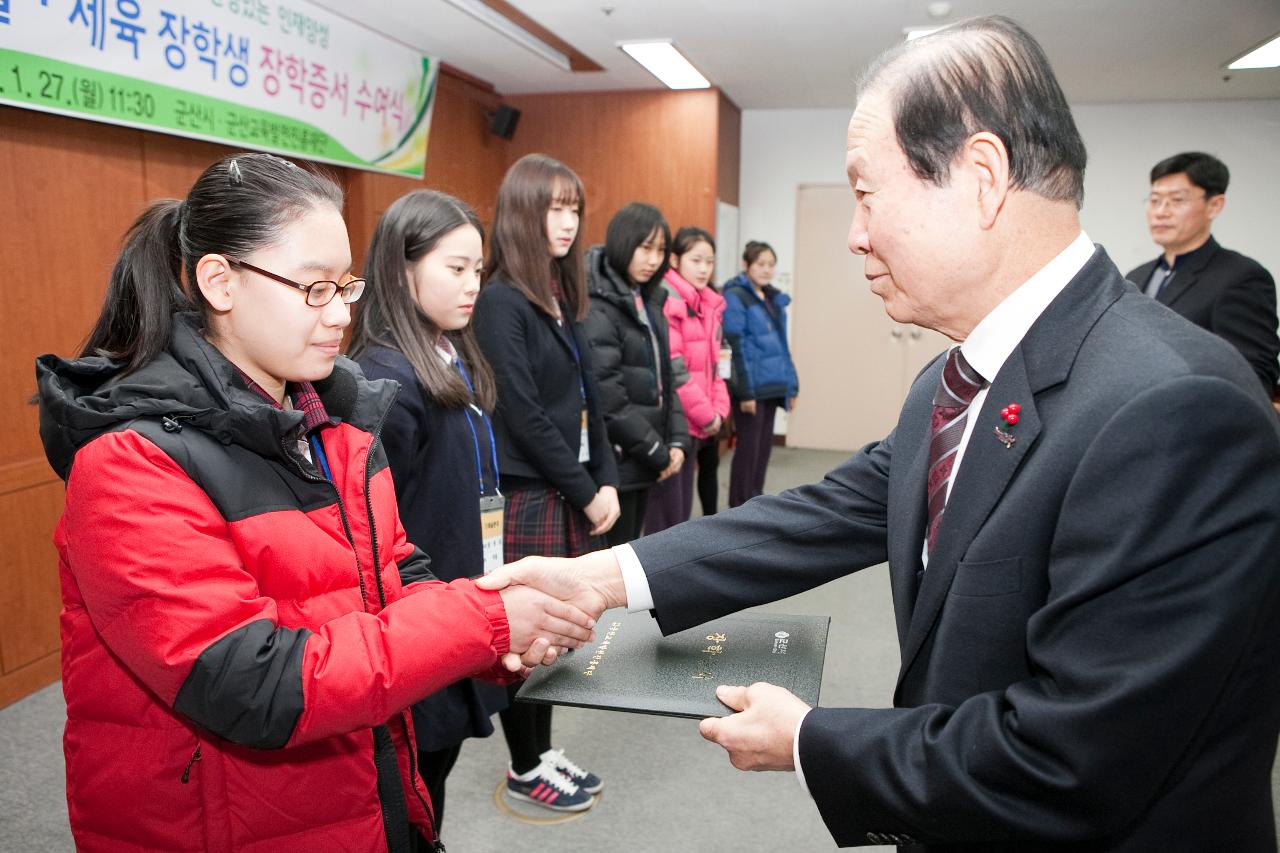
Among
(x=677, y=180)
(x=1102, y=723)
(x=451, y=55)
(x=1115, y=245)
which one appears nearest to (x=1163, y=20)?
(x=1115, y=245)

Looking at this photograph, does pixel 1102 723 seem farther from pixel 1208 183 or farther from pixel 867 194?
pixel 1208 183

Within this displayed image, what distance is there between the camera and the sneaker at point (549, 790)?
241 centimetres

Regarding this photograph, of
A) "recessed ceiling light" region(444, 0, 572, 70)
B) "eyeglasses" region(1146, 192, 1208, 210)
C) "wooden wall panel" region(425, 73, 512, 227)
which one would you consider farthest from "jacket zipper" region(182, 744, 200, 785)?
"wooden wall panel" region(425, 73, 512, 227)

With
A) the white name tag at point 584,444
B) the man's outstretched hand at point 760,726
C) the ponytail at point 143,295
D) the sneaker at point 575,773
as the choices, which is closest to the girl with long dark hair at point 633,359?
the white name tag at point 584,444

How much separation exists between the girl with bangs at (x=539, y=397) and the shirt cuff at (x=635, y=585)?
1119mm

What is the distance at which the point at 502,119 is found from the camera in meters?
6.33

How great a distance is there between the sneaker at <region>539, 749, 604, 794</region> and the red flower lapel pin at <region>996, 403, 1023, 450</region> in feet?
6.44

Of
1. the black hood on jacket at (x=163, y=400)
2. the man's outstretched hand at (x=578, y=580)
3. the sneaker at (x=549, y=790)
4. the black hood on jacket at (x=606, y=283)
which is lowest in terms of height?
the sneaker at (x=549, y=790)

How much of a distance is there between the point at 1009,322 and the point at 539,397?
5.55ft

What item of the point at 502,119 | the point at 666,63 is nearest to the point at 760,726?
the point at 666,63

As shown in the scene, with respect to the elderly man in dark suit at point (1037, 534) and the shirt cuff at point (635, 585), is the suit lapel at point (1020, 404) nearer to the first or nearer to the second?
the elderly man in dark suit at point (1037, 534)

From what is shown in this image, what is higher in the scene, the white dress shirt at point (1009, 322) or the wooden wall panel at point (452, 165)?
→ the wooden wall panel at point (452, 165)

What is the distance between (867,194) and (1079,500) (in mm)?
412

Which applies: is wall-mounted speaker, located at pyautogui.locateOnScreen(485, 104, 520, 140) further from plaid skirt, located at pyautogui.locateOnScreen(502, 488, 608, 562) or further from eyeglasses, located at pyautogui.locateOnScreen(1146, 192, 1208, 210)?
plaid skirt, located at pyautogui.locateOnScreen(502, 488, 608, 562)
